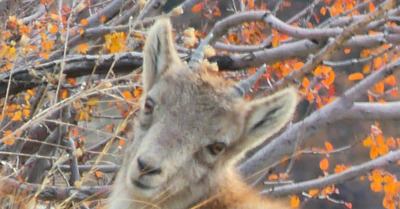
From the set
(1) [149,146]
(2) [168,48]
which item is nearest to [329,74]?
(2) [168,48]

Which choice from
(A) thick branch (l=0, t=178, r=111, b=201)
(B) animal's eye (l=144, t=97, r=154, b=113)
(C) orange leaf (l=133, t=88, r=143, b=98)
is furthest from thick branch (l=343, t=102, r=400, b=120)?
(C) orange leaf (l=133, t=88, r=143, b=98)

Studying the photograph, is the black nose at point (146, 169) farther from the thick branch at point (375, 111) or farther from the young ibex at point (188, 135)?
the thick branch at point (375, 111)

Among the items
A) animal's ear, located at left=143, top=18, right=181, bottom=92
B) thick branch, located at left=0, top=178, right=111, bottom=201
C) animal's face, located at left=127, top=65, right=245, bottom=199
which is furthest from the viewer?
thick branch, located at left=0, top=178, right=111, bottom=201

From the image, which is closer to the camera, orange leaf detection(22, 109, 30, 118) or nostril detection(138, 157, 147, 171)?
nostril detection(138, 157, 147, 171)

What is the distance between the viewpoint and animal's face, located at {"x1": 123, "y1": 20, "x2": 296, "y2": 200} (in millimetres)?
5555

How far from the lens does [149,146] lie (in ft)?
18.1

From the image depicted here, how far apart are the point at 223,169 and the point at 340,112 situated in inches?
37.3

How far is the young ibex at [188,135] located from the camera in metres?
5.58

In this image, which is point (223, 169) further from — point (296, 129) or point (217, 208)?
point (296, 129)

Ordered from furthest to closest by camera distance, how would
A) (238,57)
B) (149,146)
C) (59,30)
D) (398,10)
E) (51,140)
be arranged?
(59,30) < (51,140) < (238,57) < (398,10) < (149,146)

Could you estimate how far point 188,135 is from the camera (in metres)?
5.65

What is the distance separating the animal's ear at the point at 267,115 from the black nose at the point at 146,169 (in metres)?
0.84

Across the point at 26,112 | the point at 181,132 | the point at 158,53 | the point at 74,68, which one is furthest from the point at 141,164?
the point at 26,112

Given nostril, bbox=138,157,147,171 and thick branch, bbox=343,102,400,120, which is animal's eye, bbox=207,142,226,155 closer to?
nostril, bbox=138,157,147,171
